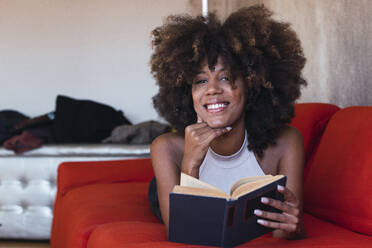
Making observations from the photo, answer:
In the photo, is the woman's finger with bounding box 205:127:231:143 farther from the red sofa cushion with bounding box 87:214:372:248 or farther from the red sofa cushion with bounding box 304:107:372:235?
the red sofa cushion with bounding box 304:107:372:235

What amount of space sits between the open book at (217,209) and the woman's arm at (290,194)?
0.08 feet

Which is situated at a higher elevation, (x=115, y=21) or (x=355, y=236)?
(x=115, y=21)

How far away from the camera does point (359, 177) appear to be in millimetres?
1636

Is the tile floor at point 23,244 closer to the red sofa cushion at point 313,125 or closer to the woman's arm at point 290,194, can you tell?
the red sofa cushion at point 313,125

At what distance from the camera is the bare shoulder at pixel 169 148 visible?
1.70 m

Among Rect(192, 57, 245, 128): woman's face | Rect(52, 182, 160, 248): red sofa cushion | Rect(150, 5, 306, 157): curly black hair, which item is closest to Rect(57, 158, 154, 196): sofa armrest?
Rect(52, 182, 160, 248): red sofa cushion

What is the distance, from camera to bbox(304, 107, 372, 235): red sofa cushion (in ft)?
5.26

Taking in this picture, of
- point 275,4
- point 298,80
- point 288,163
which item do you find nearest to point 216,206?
point 288,163

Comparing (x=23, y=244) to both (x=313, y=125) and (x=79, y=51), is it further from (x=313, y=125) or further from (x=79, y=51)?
(x=313, y=125)

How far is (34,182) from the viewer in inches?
135

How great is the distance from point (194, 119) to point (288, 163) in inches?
16.4

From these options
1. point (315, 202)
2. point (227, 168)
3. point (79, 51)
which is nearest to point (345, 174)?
point (315, 202)

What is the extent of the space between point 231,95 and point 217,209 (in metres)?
0.59

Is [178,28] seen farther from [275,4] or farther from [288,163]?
[275,4]
